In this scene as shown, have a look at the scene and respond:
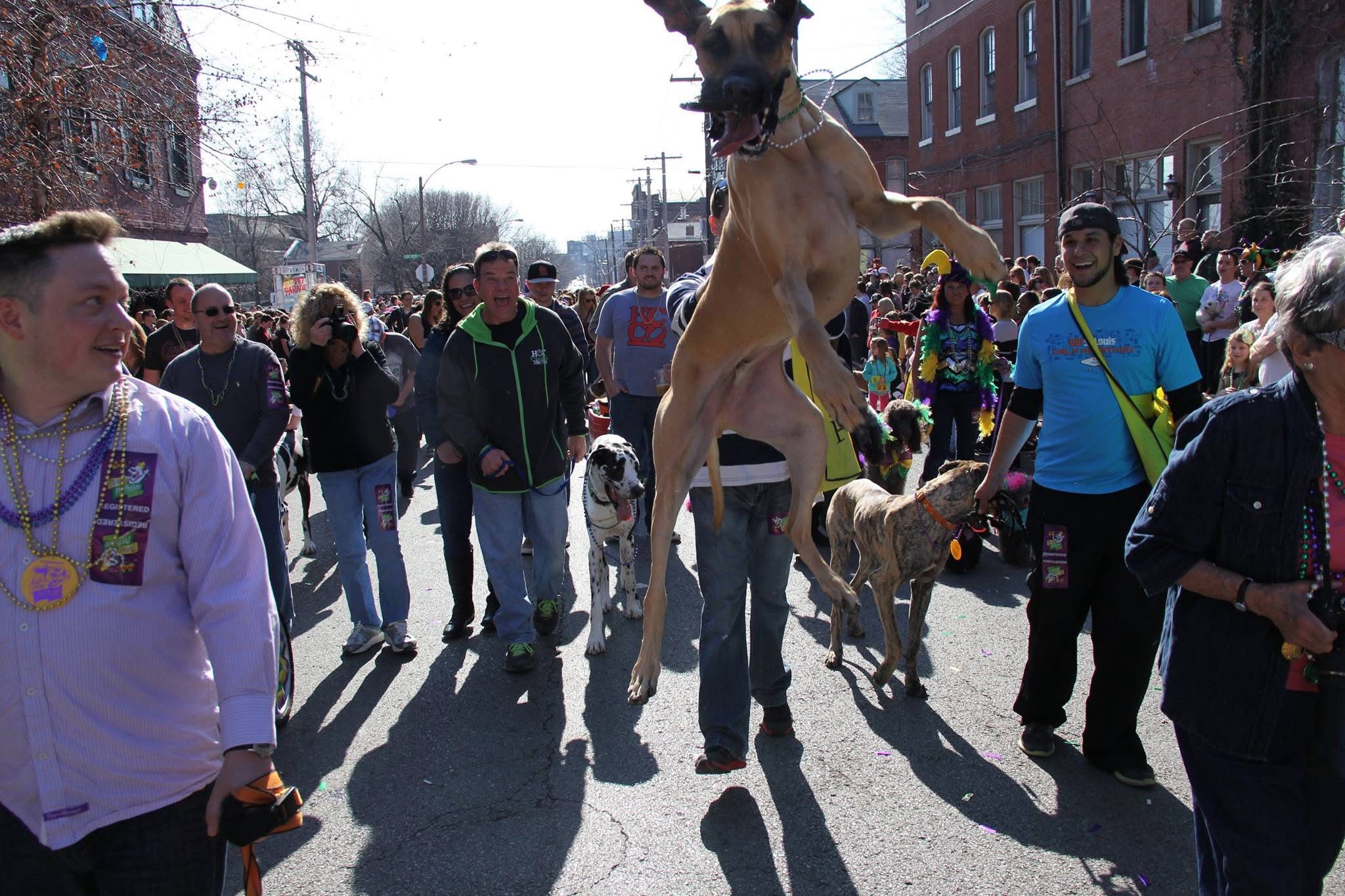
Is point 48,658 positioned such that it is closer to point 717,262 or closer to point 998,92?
point 717,262

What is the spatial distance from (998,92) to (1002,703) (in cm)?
1823

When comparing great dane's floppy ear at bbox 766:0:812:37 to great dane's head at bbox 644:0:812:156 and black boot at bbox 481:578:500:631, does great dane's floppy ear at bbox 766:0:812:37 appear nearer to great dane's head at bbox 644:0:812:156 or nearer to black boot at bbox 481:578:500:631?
great dane's head at bbox 644:0:812:156

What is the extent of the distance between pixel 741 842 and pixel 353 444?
128 inches

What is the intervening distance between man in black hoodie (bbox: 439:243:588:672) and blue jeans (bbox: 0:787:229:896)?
3036 mm

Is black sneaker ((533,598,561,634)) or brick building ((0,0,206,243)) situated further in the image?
brick building ((0,0,206,243))

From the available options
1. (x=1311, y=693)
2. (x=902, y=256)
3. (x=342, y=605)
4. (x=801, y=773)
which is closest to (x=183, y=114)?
(x=342, y=605)


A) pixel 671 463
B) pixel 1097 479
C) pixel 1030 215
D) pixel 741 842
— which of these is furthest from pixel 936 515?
pixel 1030 215

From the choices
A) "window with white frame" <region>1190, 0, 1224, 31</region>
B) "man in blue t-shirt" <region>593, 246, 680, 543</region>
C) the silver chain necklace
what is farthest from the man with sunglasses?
"window with white frame" <region>1190, 0, 1224, 31</region>

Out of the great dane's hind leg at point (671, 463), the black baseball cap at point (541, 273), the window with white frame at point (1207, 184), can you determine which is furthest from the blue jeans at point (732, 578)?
the window with white frame at point (1207, 184)

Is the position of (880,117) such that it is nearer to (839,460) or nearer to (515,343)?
(515,343)

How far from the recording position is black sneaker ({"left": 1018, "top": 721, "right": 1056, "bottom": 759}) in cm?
392

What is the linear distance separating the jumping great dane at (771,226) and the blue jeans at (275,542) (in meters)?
2.69

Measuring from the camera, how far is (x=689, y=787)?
3842 millimetres

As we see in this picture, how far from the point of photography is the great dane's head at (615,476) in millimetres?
5836
